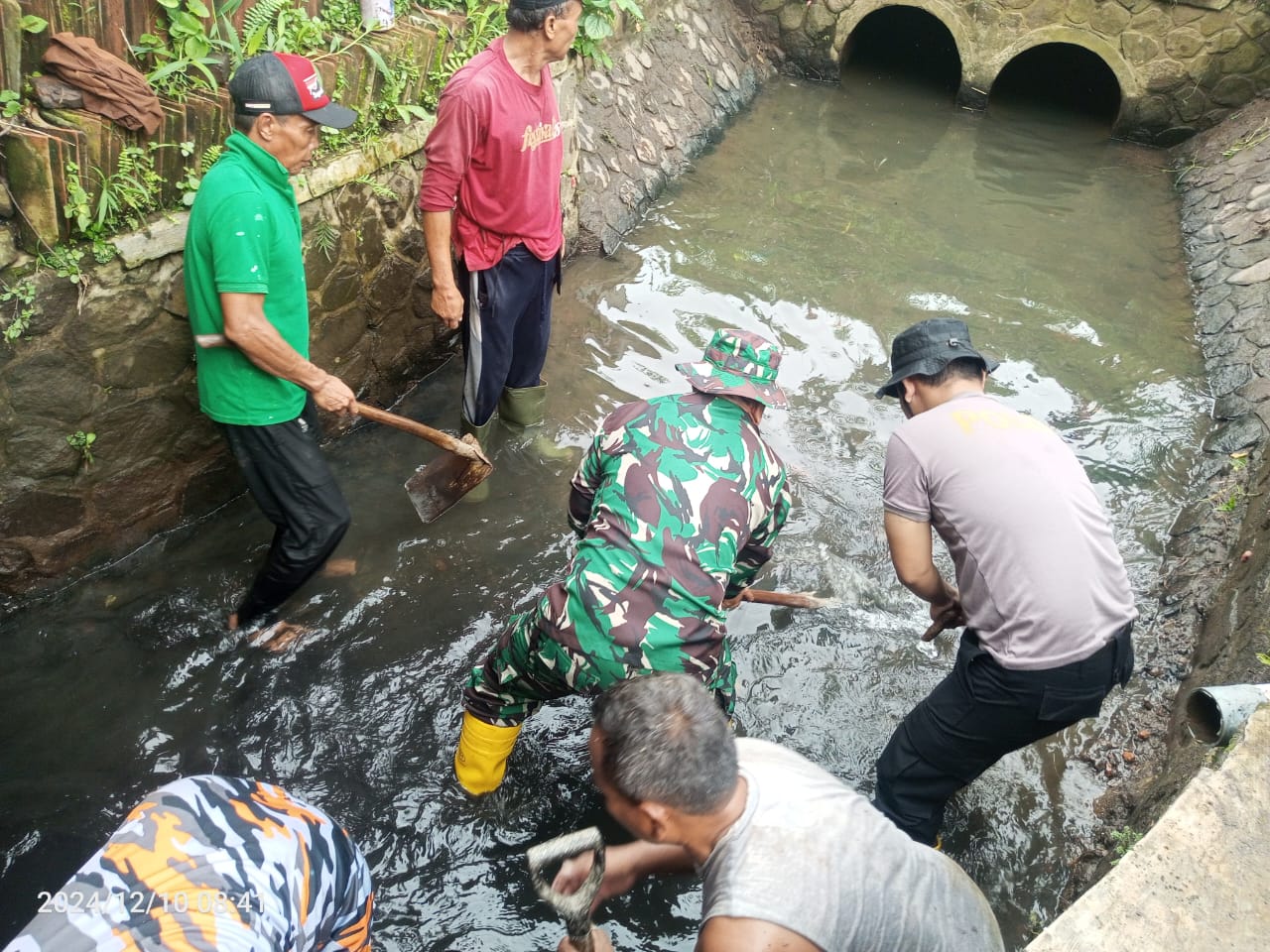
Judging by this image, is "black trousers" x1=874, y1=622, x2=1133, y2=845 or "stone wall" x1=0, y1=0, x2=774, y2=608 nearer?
"black trousers" x1=874, y1=622, x2=1133, y2=845

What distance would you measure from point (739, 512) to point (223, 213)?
1.79m

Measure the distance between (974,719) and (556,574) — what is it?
76.6 inches

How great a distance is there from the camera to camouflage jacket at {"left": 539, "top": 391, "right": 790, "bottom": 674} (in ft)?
8.74

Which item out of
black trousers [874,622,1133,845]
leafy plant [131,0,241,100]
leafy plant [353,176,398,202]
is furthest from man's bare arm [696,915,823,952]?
leafy plant [353,176,398,202]

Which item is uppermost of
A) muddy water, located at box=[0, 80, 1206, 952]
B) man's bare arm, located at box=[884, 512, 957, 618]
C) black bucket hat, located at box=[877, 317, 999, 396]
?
black bucket hat, located at box=[877, 317, 999, 396]

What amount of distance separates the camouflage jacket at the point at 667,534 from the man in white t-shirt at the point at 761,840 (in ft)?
1.81

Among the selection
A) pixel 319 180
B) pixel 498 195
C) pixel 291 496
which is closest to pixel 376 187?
pixel 319 180

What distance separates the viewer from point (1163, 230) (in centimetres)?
798

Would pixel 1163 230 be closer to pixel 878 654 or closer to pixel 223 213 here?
pixel 878 654

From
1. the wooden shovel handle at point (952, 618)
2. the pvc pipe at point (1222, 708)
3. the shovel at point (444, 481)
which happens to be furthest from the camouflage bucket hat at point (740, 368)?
the shovel at point (444, 481)

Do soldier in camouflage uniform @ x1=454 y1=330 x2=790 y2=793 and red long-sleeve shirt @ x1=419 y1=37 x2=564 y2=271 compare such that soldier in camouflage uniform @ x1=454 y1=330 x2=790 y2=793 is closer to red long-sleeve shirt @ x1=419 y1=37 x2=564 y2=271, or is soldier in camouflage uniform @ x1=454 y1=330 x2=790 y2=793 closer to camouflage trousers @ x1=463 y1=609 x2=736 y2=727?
camouflage trousers @ x1=463 y1=609 x2=736 y2=727

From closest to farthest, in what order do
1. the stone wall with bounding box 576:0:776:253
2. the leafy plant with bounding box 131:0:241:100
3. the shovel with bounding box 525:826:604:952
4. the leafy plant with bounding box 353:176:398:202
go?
the shovel with bounding box 525:826:604:952 < the leafy plant with bounding box 131:0:241:100 < the leafy plant with bounding box 353:176:398:202 < the stone wall with bounding box 576:0:776:253

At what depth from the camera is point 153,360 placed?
3.62m

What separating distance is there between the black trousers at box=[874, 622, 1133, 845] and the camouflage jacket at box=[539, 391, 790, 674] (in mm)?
699
